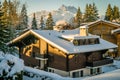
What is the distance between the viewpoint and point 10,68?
1720 cm

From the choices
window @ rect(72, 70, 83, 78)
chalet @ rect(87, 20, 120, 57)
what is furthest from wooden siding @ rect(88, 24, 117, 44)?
window @ rect(72, 70, 83, 78)

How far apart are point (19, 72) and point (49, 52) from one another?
686 inches

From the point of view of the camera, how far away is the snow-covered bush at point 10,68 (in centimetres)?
1684

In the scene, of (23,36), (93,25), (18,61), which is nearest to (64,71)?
(23,36)

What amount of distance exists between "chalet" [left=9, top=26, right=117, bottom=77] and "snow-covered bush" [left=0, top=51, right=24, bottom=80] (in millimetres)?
13809

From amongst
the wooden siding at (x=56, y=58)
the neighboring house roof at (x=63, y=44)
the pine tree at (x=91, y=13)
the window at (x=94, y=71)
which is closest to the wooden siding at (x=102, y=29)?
the neighboring house roof at (x=63, y=44)

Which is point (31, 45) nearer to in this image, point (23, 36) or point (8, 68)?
point (23, 36)

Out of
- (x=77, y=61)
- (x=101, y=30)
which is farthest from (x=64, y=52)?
(x=101, y=30)

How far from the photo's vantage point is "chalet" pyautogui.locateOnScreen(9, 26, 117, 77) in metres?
32.9

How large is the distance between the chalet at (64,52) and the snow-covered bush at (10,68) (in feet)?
45.3

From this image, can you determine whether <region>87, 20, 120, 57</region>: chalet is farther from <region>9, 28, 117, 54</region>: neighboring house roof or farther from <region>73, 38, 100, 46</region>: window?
<region>73, 38, 100, 46</region>: window

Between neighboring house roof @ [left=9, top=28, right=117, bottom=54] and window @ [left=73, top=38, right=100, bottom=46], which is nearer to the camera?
neighboring house roof @ [left=9, top=28, right=117, bottom=54]

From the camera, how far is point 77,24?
98.8 m

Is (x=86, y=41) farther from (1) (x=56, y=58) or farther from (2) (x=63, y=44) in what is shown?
(1) (x=56, y=58)
